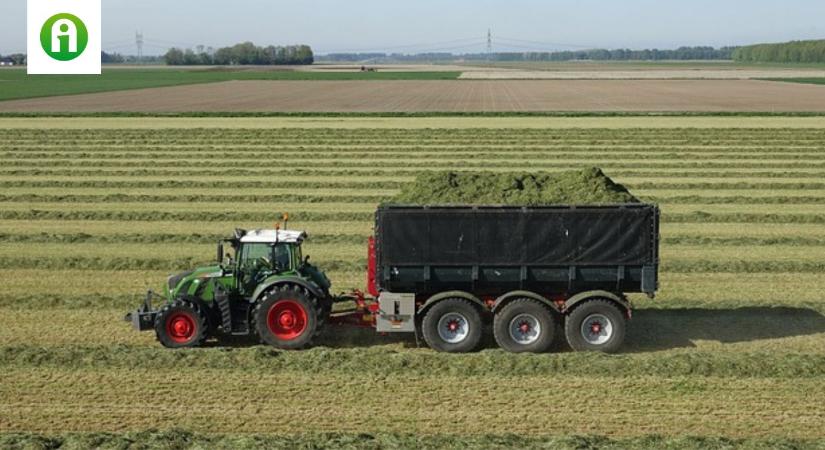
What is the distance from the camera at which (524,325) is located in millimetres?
13820

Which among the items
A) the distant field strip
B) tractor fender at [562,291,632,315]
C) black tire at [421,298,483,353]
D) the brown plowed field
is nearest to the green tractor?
black tire at [421,298,483,353]

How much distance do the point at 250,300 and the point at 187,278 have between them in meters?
1.10

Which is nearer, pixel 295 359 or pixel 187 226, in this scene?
pixel 295 359

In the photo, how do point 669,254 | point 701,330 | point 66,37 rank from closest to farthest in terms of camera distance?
point 701,330, point 669,254, point 66,37

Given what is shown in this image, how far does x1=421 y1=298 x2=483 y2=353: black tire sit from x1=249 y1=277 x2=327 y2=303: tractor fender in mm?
1618

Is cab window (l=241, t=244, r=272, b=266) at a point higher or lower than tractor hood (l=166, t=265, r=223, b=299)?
higher

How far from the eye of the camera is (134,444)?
1031 centimetres

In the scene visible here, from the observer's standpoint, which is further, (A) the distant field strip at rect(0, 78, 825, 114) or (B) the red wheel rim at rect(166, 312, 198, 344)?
(A) the distant field strip at rect(0, 78, 825, 114)

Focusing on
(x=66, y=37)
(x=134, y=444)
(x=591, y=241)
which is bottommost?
(x=134, y=444)

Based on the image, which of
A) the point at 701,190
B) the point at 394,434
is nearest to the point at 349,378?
the point at 394,434

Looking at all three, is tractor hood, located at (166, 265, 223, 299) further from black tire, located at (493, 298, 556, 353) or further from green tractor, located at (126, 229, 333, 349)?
black tire, located at (493, 298, 556, 353)

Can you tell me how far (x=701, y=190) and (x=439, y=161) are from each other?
984 centimetres

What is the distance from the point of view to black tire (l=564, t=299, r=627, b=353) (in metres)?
13.7

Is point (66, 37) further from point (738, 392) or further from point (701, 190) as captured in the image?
point (738, 392)
